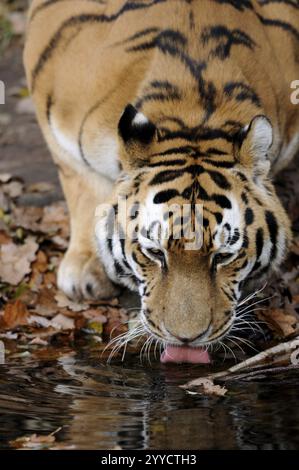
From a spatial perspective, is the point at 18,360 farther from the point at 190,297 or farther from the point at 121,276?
the point at 190,297

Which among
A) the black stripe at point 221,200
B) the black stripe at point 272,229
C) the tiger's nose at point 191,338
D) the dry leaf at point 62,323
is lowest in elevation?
the tiger's nose at point 191,338

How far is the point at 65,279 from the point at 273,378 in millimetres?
1719

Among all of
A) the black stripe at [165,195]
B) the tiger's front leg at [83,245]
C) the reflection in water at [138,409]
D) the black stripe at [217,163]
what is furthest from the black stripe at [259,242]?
the tiger's front leg at [83,245]

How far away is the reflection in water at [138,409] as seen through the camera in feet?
14.0

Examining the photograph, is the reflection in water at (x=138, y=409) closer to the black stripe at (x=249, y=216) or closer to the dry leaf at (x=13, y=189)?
the black stripe at (x=249, y=216)

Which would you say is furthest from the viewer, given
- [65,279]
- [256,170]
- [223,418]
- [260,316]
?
[65,279]

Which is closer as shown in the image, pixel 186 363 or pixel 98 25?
pixel 186 363

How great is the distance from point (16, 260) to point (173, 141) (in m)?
1.88

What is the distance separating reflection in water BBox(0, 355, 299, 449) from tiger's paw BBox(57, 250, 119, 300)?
91 cm

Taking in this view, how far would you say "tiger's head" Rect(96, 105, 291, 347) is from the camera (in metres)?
4.84

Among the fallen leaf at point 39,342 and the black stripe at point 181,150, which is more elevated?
the black stripe at point 181,150

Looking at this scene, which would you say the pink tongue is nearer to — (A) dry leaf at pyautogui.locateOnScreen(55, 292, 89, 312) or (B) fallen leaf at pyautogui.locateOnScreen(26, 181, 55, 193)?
(A) dry leaf at pyautogui.locateOnScreen(55, 292, 89, 312)

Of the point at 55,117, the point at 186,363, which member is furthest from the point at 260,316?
the point at 55,117

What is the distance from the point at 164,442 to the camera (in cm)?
425
